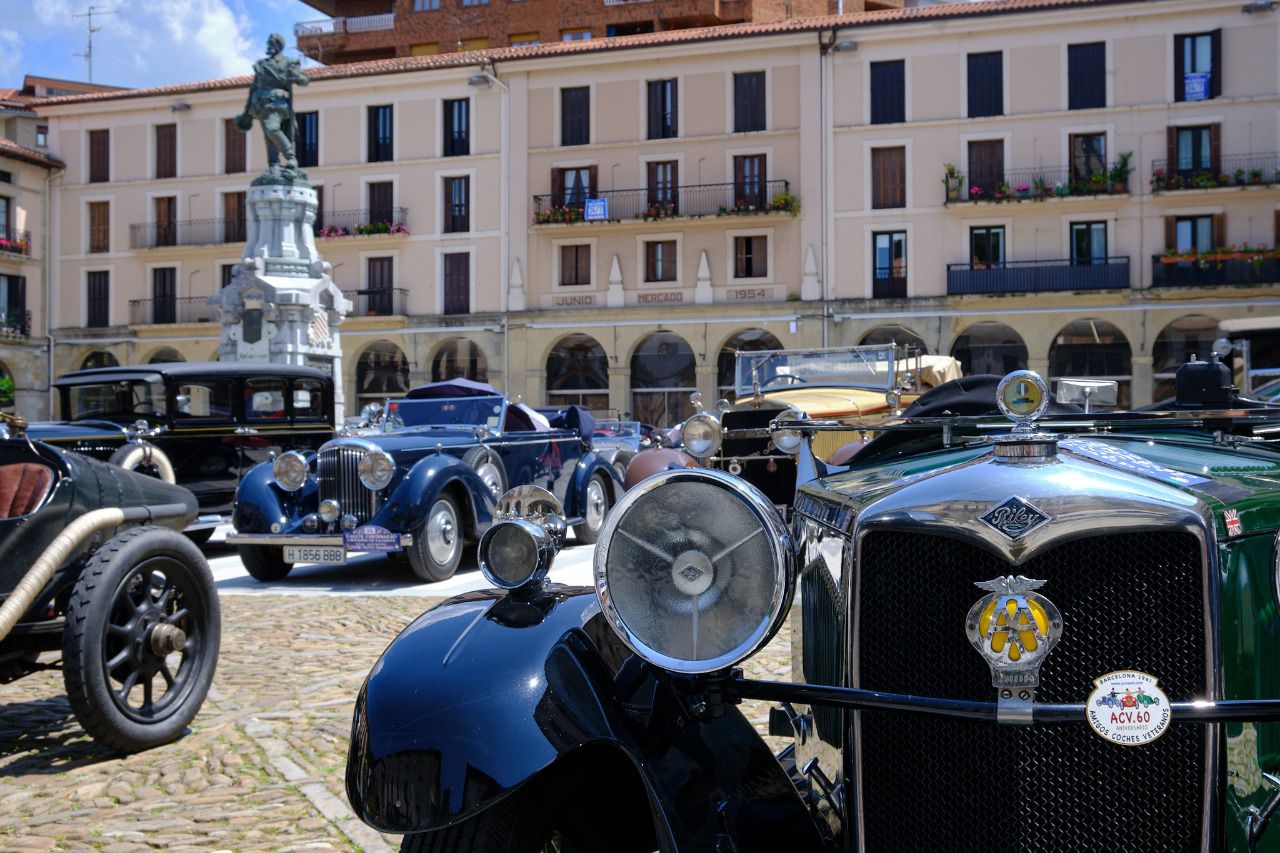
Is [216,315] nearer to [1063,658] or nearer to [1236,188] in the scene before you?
[1236,188]

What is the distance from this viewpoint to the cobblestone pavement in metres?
3.63

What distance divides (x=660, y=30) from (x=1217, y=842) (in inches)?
1633

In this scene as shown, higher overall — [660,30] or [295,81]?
[660,30]

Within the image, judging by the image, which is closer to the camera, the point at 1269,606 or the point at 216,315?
the point at 1269,606

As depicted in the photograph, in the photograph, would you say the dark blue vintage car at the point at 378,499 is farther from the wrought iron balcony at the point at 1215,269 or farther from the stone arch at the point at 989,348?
the wrought iron balcony at the point at 1215,269

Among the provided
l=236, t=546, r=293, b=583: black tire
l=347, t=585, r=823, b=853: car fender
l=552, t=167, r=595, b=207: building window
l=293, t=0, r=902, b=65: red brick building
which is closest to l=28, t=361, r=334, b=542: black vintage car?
l=236, t=546, r=293, b=583: black tire

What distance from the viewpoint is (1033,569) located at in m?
1.98

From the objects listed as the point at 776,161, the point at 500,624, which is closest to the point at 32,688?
the point at 500,624

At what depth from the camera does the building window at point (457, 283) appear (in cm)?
3512

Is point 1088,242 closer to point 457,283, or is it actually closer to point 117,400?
point 457,283

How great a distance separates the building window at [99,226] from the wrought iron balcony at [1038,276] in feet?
89.8

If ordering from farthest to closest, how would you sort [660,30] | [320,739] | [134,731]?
[660,30] < [320,739] < [134,731]

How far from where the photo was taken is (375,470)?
9406mm

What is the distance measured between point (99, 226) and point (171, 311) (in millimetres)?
4593
